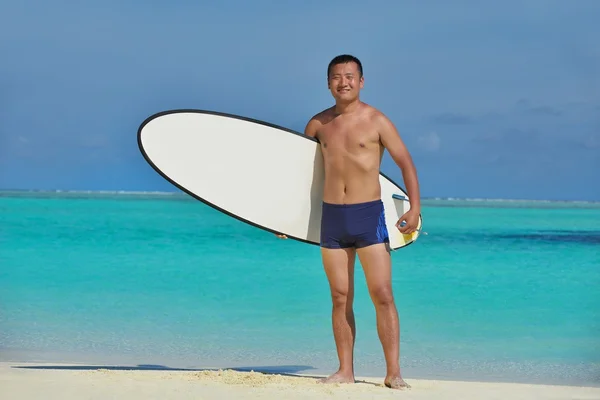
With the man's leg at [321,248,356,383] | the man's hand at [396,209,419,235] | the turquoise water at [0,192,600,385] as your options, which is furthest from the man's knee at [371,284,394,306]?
the turquoise water at [0,192,600,385]

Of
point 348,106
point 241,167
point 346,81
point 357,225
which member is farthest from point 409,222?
point 241,167

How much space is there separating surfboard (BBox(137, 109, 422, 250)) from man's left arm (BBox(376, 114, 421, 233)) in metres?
0.29

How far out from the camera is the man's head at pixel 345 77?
4.38m

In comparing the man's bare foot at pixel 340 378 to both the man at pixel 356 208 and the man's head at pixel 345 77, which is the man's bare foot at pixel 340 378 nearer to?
the man at pixel 356 208

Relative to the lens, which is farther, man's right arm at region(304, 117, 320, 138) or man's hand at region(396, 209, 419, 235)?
man's right arm at region(304, 117, 320, 138)

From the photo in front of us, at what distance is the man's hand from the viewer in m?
4.41

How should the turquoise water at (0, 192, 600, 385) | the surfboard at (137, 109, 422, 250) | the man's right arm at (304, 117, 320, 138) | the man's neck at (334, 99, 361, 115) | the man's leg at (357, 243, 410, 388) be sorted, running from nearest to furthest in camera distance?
1. the man's leg at (357, 243, 410, 388)
2. the man's neck at (334, 99, 361, 115)
3. the man's right arm at (304, 117, 320, 138)
4. the surfboard at (137, 109, 422, 250)
5. the turquoise water at (0, 192, 600, 385)

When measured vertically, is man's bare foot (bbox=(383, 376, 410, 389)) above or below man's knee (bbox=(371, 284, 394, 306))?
below

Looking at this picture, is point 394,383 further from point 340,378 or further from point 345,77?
point 345,77

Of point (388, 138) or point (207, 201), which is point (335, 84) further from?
point (207, 201)

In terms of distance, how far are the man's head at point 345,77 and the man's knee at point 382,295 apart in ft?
2.95

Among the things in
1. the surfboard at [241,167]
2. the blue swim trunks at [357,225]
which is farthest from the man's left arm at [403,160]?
the surfboard at [241,167]

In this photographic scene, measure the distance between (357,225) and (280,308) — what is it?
5405 millimetres

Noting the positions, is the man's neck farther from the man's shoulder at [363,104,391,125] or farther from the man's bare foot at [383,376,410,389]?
the man's bare foot at [383,376,410,389]
